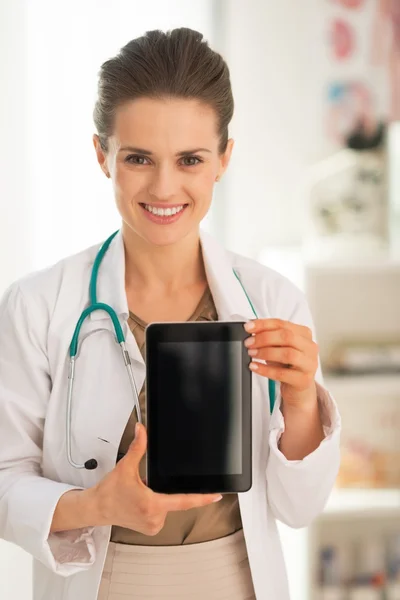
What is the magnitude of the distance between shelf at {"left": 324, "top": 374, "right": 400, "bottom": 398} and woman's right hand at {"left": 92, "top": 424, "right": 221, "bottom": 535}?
1.15 meters

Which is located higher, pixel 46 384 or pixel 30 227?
pixel 30 227

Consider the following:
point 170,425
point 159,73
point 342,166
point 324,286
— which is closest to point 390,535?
point 324,286

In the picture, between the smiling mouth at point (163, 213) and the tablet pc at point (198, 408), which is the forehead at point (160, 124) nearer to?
the smiling mouth at point (163, 213)

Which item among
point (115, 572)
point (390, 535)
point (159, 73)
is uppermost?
point (159, 73)

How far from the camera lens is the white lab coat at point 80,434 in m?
1.17

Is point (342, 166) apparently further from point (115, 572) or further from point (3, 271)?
point (115, 572)

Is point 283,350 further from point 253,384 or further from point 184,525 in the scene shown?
point 184,525

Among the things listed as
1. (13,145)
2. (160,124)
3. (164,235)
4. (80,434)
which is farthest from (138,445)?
(13,145)

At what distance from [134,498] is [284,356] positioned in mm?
257

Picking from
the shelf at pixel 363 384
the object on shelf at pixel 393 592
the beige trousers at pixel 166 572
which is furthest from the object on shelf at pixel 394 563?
the beige trousers at pixel 166 572

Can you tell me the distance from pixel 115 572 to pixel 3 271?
103cm

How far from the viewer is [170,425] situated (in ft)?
3.59

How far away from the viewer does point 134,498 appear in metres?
1.06

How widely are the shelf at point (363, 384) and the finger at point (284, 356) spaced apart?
3.59ft
